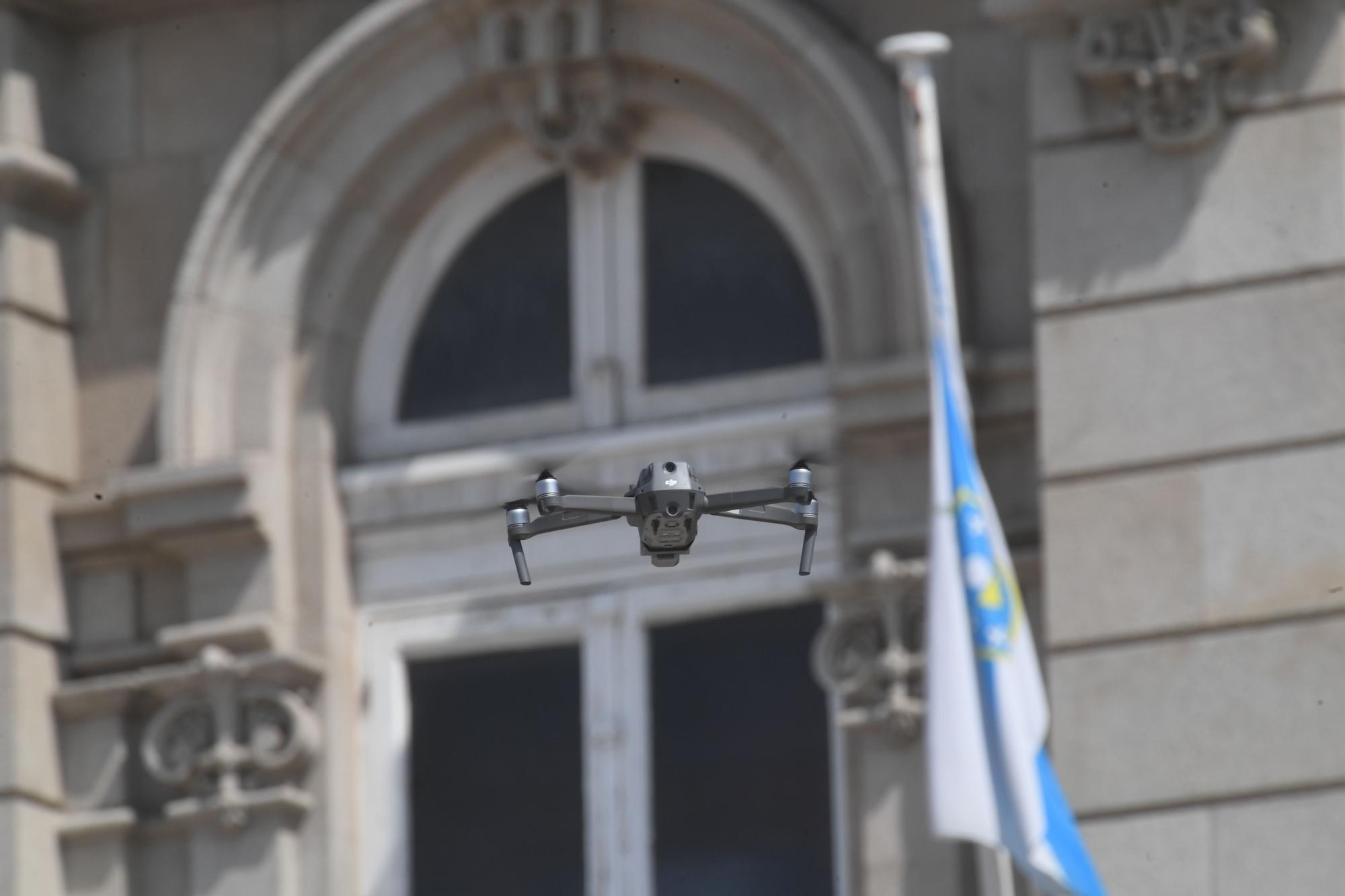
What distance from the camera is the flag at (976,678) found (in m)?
15.5

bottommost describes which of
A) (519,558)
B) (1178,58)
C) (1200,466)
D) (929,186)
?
(519,558)

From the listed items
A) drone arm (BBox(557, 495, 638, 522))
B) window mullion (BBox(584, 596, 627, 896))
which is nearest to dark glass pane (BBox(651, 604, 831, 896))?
window mullion (BBox(584, 596, 627, 896))

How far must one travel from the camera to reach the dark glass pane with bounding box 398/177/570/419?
1864 centimetres

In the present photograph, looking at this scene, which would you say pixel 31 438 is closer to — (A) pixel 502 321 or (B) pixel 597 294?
(A) pixel 502 321

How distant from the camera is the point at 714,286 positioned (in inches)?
723

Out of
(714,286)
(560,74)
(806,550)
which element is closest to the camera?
(806,550)

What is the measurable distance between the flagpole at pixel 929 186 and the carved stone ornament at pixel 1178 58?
26.1 inches

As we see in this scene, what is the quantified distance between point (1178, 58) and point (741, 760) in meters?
3.72

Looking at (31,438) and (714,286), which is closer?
(714,286)

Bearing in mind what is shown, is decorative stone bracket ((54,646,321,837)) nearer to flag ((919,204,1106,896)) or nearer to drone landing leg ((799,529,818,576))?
flag ((919,204,1106,896))

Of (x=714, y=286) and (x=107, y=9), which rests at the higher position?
(x=107, y=9)

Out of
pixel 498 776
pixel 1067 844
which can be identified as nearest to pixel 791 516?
pixel 1067 844

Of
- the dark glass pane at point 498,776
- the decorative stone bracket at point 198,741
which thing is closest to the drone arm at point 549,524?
the dark glass pane at point 498,776

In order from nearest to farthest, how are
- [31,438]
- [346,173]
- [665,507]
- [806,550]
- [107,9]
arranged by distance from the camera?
[665,507] < [806,550] < [31,438] < [346,173] < [107,9]
